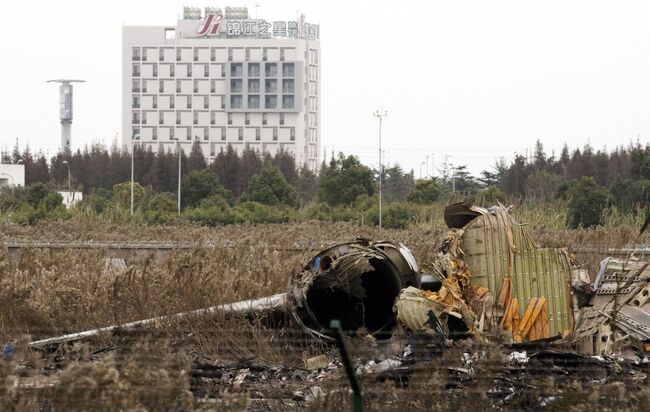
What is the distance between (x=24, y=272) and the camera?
16.0m

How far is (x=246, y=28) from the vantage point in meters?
130

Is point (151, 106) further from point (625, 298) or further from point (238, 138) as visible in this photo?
point (625, 298)

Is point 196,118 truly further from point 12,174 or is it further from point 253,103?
point 12,174

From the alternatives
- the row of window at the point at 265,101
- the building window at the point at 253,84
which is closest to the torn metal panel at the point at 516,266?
the building window at the point at 253,84

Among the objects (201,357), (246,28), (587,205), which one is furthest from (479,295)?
(246,28)

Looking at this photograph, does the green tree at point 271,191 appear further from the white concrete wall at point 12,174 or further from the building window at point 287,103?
the building window at point 287,103

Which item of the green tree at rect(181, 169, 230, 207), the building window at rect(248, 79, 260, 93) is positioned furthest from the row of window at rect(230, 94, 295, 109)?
the green tree at rect(181, 169, 230, 207)

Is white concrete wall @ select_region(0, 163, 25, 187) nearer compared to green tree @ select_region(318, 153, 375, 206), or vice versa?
green tree @ select_region(318, 153, 375, 206)

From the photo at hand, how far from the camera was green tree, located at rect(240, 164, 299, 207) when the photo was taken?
6038 centimetres

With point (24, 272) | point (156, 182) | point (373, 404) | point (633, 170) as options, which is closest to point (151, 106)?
point (156, 182)

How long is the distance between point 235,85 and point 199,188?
2362 inches

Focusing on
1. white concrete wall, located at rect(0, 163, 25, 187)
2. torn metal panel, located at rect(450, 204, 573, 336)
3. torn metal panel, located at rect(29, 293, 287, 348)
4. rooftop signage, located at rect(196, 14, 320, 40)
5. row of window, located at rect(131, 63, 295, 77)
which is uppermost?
rooftop signage, located at rect(196, 14, 320, 40)

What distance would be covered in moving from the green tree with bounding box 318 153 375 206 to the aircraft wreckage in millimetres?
43660

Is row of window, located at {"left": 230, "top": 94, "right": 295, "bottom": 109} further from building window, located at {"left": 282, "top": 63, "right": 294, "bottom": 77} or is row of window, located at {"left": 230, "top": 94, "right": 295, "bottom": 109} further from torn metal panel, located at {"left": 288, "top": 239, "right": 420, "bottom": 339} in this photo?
torn metal panel, located at {"left": 288, "top": 239, "right": 420, "bottom": 339}
